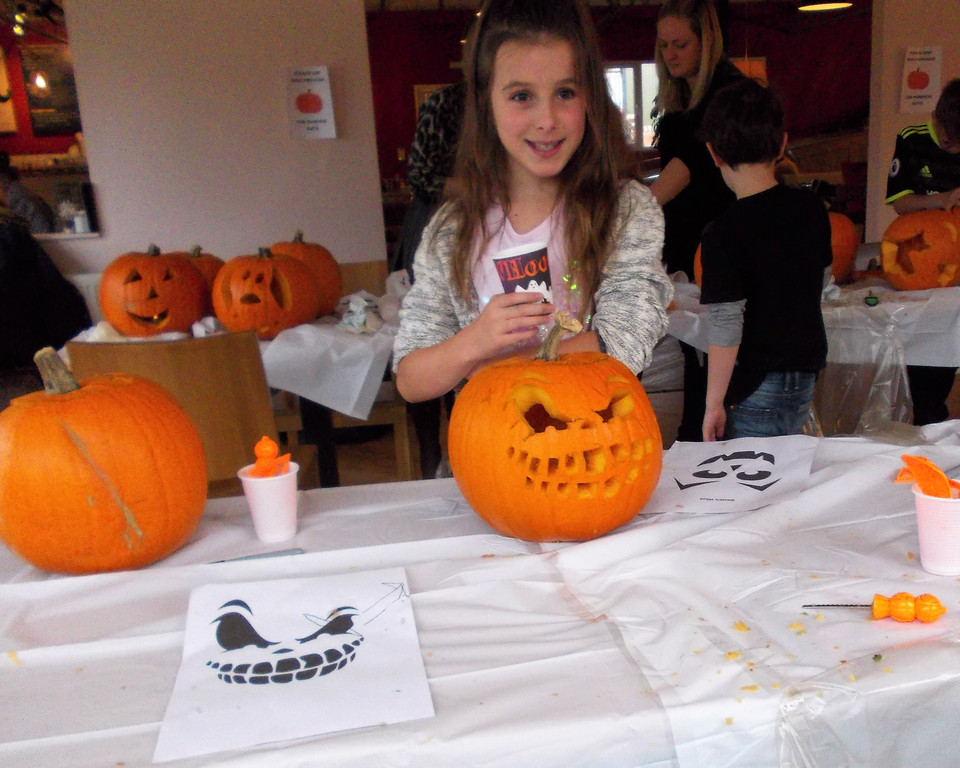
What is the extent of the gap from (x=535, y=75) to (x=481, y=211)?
242mm

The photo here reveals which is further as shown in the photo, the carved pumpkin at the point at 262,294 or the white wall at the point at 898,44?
the white wall at the point at 898,44

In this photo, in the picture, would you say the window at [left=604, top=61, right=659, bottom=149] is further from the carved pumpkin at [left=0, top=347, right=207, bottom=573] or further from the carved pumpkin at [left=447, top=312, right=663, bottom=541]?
the carved pumpkin at [left=0, top=347, right=207, bottom=573]

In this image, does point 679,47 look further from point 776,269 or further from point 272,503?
point 272,503

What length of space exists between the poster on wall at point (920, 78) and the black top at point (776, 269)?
419 centimetres

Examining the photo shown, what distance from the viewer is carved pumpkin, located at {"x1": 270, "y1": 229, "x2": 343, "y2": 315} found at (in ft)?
8.04

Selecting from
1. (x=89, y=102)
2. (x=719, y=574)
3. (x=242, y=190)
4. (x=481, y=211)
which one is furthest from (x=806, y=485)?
(x=89, y=102)

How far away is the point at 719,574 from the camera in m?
0.75

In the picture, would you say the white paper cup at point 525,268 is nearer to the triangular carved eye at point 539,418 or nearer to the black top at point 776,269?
the triangular carved eye at point 539,418

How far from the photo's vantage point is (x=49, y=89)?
25.0 ft

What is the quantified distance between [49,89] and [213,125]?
16.2ft

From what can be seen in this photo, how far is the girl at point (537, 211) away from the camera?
1.10 metres

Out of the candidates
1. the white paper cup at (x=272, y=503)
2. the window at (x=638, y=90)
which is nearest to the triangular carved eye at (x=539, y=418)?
the white paper cup at (x=272, y=503)

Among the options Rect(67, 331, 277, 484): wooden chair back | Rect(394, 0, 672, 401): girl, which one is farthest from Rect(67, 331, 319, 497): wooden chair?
Rect(394, 0, 672, 401): girl

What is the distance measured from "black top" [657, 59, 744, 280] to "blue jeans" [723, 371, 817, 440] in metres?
0.95
